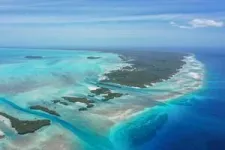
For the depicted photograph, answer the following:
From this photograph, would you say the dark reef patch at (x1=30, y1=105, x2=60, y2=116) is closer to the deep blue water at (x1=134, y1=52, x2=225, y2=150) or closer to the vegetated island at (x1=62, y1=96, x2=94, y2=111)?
the vegetated island at (x1=62, y1=96, x2=94, y2=111)

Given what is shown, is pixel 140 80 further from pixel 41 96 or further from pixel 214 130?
pixel 214 130

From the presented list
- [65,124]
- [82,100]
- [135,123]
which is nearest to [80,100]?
[82,100]

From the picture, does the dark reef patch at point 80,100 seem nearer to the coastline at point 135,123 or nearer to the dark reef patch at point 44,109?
the dark reef patch at point 44,109

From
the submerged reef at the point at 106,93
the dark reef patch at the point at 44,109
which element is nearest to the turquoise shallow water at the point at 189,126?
the submerged reef at the point at 106,93

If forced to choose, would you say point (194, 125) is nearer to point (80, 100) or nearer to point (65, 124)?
point (65, 124)

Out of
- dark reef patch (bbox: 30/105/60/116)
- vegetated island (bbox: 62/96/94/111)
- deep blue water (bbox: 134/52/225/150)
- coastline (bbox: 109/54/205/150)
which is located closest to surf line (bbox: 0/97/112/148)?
dark reef patch (bbox: 30/105/60/116)

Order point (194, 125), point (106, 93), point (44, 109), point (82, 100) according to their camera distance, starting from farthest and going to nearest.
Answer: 1. point (106, 93)
2. point (82, 100)
3. point (44, 109)
4. point (194, 125)

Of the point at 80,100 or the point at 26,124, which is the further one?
the point at 80,100
